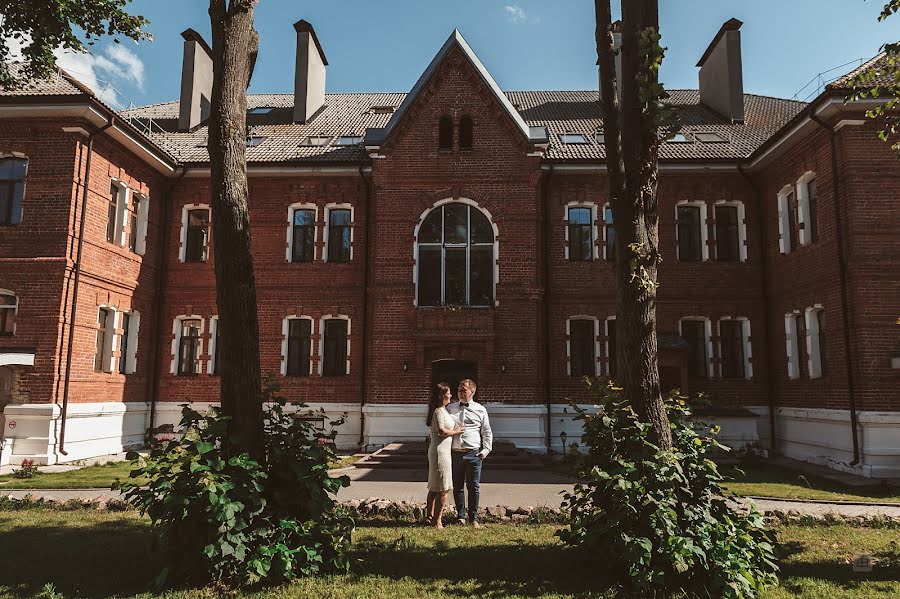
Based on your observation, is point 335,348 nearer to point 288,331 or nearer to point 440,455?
point 288,331

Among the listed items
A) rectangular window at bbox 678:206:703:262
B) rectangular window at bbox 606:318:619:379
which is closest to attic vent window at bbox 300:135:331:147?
rectangular window at bbox 606:318:619:379

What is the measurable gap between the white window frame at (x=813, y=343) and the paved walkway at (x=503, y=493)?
5760 mm

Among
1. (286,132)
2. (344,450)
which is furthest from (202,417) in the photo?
(286,132)

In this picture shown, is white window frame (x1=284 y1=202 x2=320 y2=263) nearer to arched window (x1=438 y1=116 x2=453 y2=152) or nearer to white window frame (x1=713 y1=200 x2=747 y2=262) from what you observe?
arched window (x1=438 y1=116 x2=453 y2=152)

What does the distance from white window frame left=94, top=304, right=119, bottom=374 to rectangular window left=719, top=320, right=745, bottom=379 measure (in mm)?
16762

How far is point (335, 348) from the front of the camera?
18.4 meters

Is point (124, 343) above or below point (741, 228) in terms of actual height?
below

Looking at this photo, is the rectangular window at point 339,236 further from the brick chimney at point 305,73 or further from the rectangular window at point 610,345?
the rectangular window at point 610,345

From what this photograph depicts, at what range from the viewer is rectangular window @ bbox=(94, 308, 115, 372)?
16.2m

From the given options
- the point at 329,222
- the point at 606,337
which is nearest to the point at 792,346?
the point at 606,337

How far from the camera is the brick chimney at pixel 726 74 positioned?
845 inches

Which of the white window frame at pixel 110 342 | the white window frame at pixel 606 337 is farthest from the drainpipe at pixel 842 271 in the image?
the white window frame at pixel 110 342

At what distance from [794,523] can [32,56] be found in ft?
48.8

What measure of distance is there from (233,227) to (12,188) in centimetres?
1239
